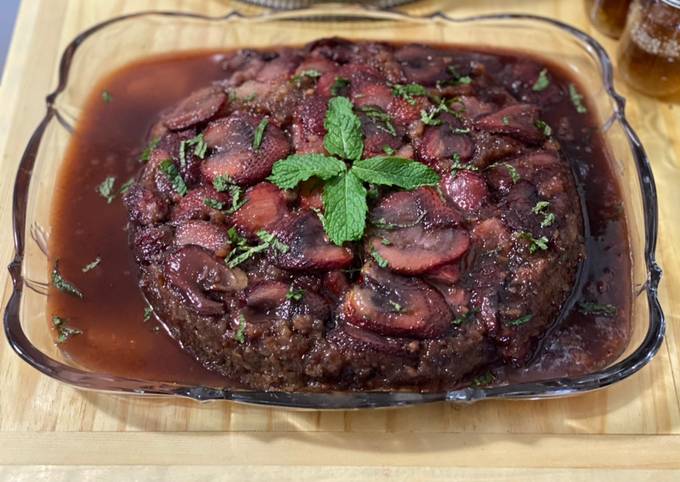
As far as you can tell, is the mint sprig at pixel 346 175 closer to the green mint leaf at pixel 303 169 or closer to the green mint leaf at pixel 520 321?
the green mint leaf at pixel 303 169

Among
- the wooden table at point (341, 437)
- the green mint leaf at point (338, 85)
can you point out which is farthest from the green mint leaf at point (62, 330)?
the green mint leaf at point (338, 85)

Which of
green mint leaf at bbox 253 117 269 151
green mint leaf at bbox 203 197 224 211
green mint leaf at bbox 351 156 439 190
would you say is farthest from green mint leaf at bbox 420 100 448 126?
green mint leaf at bbox 203 197 224 211

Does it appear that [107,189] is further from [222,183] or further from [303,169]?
[303,169]

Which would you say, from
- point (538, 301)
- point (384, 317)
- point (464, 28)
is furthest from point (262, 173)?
point (464, 28)

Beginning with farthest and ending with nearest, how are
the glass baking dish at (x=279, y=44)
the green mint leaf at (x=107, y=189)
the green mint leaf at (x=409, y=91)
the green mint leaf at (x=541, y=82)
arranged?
1. the green mint leaf at (x=541, y=82)
2. the green mint leaf at (x=107, y=189)
3. the green mint leaf at (x=409, y=91)
4. the glass baking dish at (x=279, y=44)

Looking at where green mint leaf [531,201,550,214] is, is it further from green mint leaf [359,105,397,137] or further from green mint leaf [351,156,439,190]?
green mint leaf [359,105,397,137]

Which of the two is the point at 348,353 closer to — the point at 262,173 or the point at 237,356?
the point at 237,356
